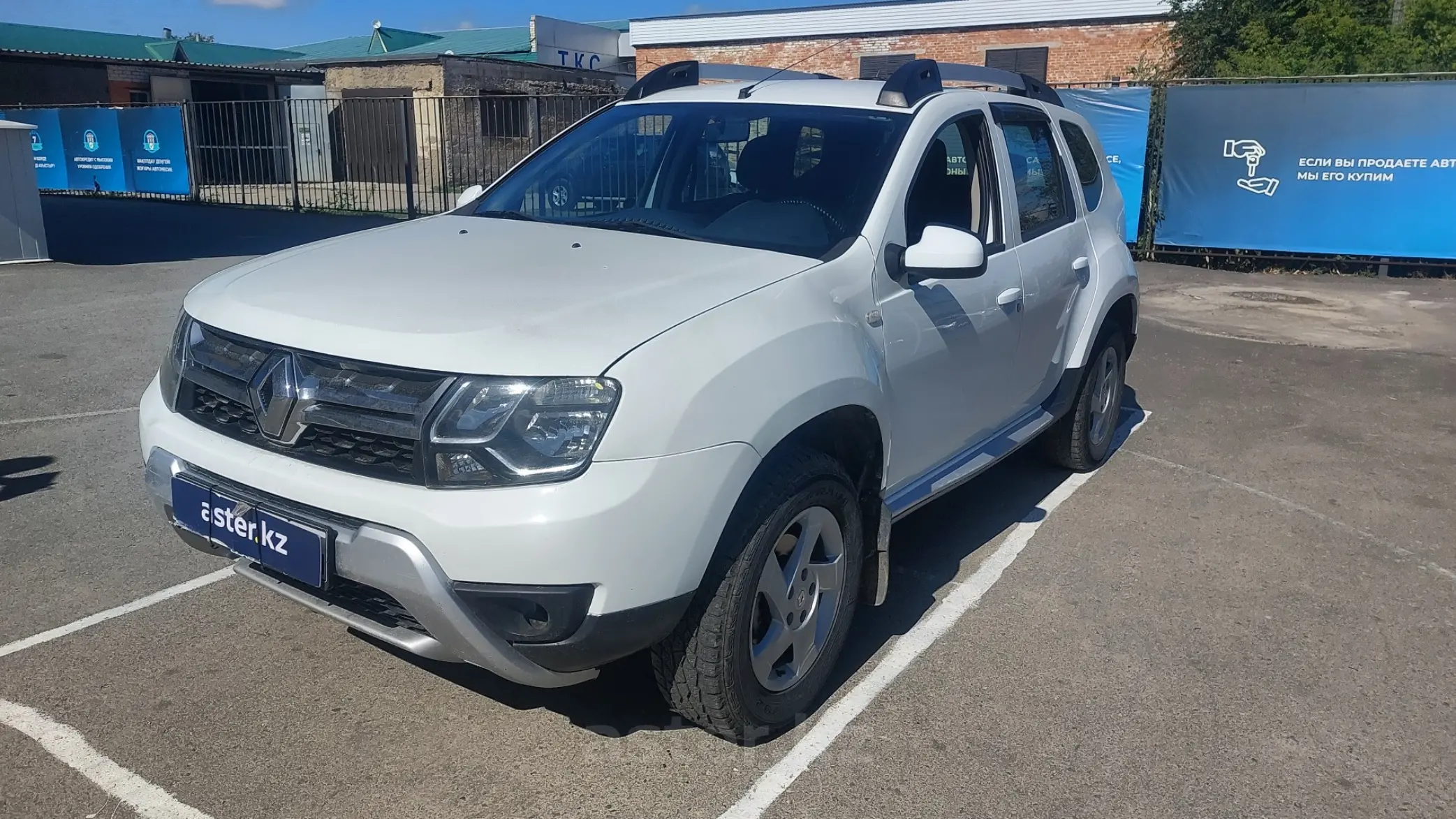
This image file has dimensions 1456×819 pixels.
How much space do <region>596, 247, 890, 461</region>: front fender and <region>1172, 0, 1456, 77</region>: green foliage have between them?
51.9ft

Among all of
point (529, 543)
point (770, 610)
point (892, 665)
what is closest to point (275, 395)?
point (529, 543)

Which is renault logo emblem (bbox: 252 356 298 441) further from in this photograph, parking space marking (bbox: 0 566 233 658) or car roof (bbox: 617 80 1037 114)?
car roof (bbox: 617 80 1037 114)

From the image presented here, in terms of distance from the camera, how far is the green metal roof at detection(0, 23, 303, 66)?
3734 cm

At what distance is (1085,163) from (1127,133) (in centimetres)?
1002

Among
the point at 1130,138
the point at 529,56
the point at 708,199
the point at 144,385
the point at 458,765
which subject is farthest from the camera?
the point at 529,56

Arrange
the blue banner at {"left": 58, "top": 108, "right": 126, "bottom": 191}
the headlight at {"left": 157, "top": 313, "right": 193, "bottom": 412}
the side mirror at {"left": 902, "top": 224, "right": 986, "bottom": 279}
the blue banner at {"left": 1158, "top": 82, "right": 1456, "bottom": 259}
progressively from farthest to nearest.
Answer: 1. the blue banner at {"left": 58, "top": 108, "right": 126, "bottom": 191}
2. the blue banner at {"left": 1158, "top": 82, "right": 1456, "bottom": 259}
3. the side mirror at {"left": 902, "top": 224, "right": 986, "bottom": 279}
4. the headlight at {"left": 157, "top": 313, "right": 193, "bottom": 412}

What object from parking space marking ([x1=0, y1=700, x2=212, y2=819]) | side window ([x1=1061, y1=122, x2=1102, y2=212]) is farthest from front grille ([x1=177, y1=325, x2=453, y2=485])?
side window ([x1=1061, y1=122, x2=1102, y2=212])

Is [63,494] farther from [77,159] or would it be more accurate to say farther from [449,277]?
[77,159]

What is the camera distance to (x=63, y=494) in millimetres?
4918

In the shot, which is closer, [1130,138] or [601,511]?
[601,511]

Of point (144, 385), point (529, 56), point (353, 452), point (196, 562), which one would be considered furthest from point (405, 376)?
point (529, 56)

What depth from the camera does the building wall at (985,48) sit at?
29.0 metres

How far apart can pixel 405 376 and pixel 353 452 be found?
0.25 metres

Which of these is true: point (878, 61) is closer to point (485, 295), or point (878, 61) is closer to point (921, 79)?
point (921, 79)
